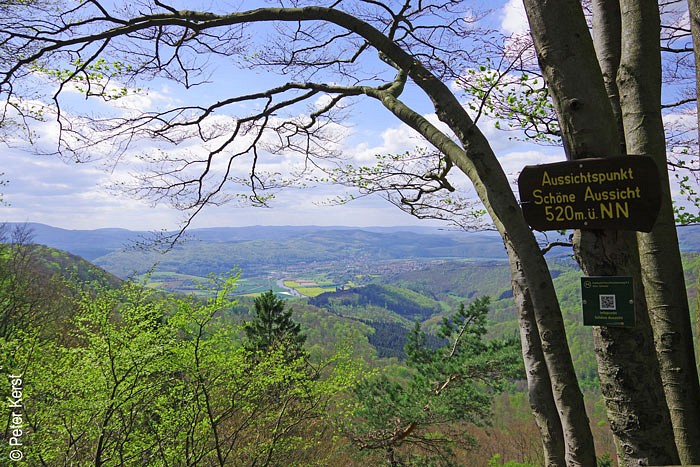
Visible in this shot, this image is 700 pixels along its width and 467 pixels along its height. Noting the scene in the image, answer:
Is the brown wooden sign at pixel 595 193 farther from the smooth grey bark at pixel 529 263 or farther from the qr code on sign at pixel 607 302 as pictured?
the smooth grey bark at pixel 529 263

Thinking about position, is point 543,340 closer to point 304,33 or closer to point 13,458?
point 304,33

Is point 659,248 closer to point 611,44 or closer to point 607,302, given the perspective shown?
point 607,302

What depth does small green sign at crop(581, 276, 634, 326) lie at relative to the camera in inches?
54.4

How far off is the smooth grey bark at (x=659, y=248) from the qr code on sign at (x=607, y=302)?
2.51 ft

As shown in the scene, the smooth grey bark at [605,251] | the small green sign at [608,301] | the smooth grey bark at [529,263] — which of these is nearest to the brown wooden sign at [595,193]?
the smooth grey bark at [605,251]

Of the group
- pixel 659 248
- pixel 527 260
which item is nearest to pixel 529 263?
pixel 527 260

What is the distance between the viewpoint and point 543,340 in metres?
2.25

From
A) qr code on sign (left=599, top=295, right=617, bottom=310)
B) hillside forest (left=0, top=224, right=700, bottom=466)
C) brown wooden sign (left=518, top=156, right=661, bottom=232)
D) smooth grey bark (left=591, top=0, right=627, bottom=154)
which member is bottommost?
hillside forest (left=0, top=224, right=700, bottom=466)

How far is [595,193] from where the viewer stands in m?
1.44

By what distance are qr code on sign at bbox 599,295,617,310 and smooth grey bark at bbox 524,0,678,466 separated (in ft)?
0.23

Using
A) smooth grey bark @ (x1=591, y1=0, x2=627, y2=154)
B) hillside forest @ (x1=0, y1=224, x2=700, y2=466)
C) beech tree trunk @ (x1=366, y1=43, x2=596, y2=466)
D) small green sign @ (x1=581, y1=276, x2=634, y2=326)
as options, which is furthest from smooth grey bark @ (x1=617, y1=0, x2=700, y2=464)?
hillside forest @ (x1=0, y1=224, x2=700, y2=466)

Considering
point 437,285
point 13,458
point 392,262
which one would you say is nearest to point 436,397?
point 13,458

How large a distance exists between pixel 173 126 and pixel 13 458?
2.86m

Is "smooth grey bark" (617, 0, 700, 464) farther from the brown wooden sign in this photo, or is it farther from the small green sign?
the small green sign
